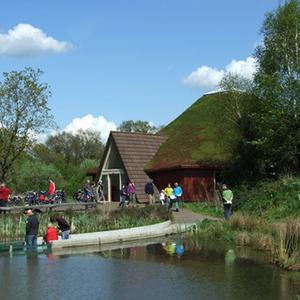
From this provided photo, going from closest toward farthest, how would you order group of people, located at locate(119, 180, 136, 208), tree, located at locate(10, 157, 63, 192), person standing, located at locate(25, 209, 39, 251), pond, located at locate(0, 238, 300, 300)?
pond, located at locate(0, 238, 300, 300) < person standing, located at locate(25, 209, 39, 251) < group of people, located at locate(119, 180, 136, 208) < tree, located at locate(10, 157, 63, 192)

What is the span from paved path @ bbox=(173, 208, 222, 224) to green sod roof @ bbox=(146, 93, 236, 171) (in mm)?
5742

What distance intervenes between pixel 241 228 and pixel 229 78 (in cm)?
1435

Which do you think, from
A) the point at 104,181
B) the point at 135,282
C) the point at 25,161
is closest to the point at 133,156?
the point at 104,181

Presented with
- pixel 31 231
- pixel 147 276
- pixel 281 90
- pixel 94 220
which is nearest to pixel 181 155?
pixel 281 90

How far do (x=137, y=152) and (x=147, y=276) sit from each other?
88.8 ft

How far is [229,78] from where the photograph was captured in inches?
1325

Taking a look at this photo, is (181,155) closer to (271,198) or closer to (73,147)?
(271,198)

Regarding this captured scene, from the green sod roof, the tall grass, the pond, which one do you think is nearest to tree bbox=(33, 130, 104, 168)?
the green sod roof

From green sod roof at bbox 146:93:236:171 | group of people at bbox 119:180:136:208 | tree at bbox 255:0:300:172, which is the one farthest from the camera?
green sod roof at bbox 146:93:236:171

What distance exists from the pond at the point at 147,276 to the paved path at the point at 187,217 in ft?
23.5

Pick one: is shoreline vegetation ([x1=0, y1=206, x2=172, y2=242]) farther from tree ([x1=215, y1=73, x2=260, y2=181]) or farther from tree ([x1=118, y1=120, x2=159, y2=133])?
tree ([x1=118, y1=120, x2=159, y2=133])

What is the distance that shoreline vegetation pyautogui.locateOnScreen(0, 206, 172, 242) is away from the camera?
75.8 feet

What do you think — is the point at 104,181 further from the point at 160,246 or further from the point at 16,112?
the point at 160,246

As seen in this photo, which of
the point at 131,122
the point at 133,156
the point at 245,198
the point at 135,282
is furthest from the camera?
the point at 131,122
